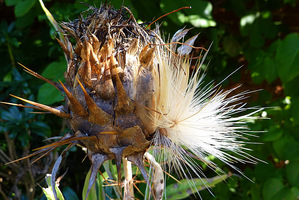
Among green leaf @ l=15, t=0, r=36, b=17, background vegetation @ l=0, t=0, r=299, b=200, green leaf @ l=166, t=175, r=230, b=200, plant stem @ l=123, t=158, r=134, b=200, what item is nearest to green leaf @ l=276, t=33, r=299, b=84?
background vegetation @ l=0, t=0, r=299, b=200

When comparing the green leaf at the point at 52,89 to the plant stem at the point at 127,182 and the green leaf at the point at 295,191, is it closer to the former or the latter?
the plant stem at the point at 127,182

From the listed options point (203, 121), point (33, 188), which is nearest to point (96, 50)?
point (203, 121)

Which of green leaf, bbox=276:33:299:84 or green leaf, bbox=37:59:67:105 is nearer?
green leaf, bbox=37:59:67:105

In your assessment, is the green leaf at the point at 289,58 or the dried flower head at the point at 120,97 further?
the green leaf at the point at 289,58

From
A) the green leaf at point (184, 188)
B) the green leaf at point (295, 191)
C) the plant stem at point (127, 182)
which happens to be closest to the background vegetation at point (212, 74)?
the green leaf at point (295, 191)

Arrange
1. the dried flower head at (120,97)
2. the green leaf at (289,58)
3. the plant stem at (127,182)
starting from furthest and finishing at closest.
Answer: the green leaf at (289,58) < the plant stem at (127,182) < the dried flower head at (120,97)

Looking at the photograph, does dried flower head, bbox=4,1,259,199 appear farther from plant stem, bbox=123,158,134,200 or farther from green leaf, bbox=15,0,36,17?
green leaf, bbox=15,0,36,17

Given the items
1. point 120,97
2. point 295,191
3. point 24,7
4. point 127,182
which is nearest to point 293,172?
point 295,191

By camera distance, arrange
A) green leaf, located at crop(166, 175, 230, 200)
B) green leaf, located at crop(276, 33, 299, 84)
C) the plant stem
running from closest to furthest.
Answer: the plant stem → green leaf, located at crop(166, 175, 230, 200) → green leaf, located at crop(276, 33, 299, 84)

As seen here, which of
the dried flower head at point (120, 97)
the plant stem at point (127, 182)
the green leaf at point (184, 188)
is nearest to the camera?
the dried flower head at point (120, 97)
